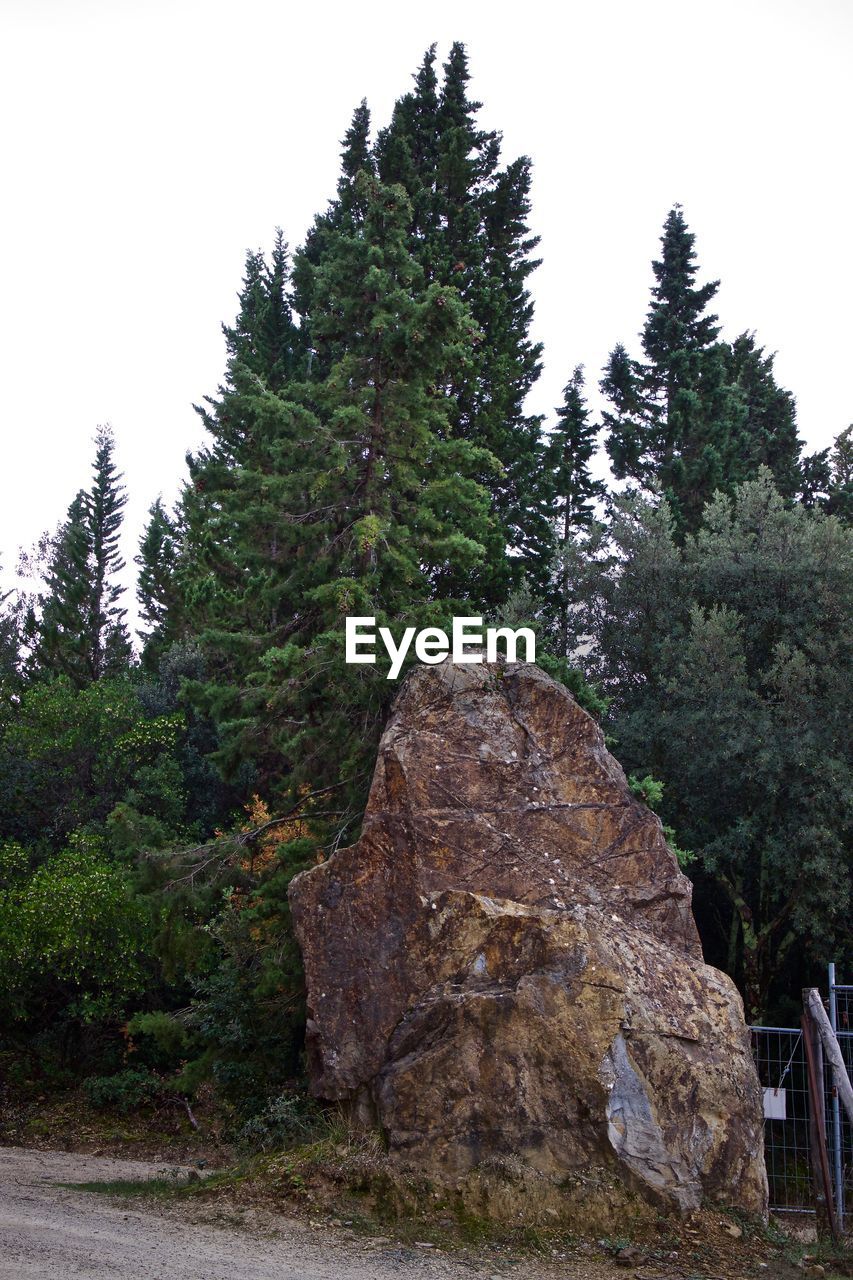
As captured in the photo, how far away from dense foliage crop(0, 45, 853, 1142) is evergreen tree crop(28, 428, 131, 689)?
9.53 feet

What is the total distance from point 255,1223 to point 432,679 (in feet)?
18.4

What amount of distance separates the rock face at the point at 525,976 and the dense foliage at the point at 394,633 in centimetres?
A: 199

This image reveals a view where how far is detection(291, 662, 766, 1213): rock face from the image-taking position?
9094 mm

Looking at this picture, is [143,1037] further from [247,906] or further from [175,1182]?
[175,1182]

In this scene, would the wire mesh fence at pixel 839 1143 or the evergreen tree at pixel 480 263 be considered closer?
the wire mesh fence at pixel 839 1143

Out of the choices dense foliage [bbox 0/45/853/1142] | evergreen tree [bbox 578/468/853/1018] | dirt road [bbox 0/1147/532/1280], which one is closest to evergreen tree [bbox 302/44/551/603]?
dense foliage [bbox 0/45/853/1142]

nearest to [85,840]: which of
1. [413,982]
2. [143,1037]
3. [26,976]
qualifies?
[26,976]

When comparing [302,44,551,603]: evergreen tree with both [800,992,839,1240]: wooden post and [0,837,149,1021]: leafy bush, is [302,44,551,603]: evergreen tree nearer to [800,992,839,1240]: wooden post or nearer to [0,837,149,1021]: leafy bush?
[0,837,149,1021]: leafy bush

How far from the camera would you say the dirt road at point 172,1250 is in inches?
285

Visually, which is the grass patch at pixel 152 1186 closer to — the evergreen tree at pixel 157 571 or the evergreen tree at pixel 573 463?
the evergreen tree at pixel 573 463

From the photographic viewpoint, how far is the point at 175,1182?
10.5 metres

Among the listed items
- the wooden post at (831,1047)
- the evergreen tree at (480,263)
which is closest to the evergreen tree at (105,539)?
the evergreen tree at (480,263)

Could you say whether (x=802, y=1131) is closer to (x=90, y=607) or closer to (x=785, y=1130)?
(x=785, y=1130)

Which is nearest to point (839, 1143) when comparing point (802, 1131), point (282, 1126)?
point (282, 1126)
